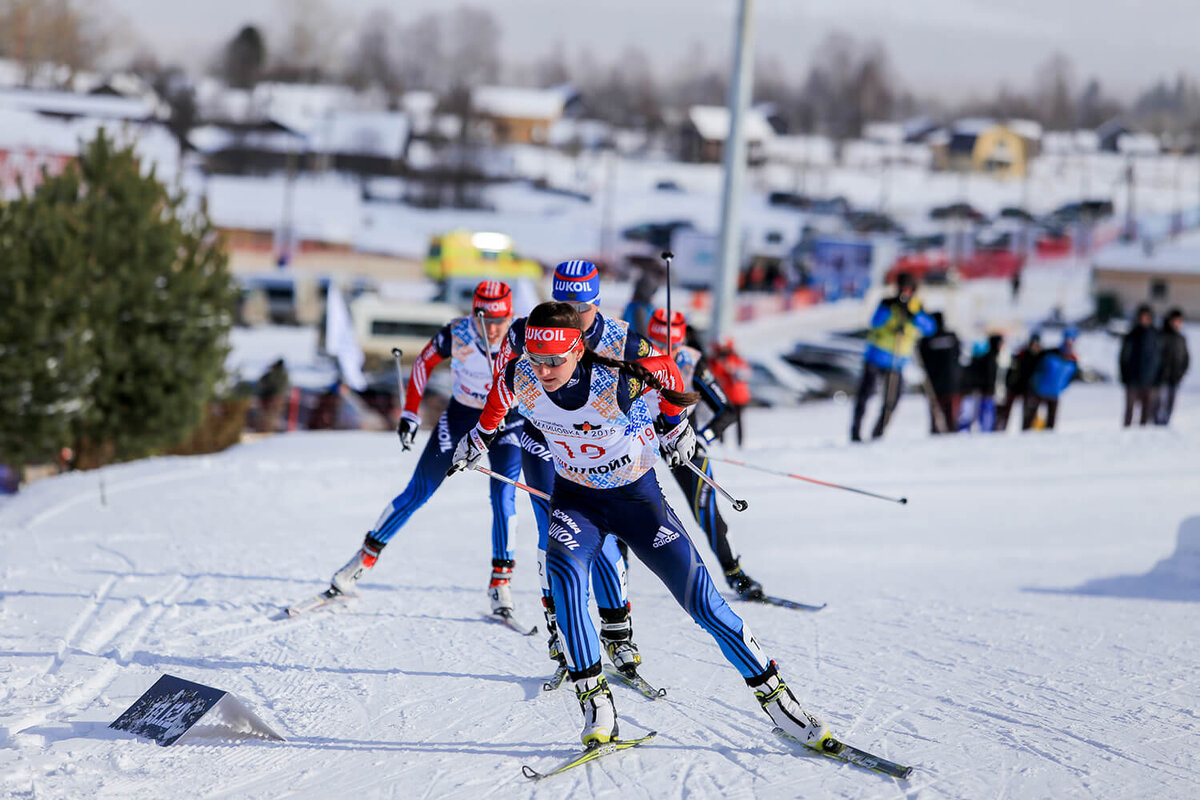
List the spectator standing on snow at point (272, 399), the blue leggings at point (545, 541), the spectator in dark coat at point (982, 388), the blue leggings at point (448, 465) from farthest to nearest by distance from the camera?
the spectator standing on snow at point (272, 399), the spectator in dark coat at point (982, 388), the blue leggings at point (448, 465), the blue leggings at point (545, 541)

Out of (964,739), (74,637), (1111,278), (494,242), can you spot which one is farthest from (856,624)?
(1111,278)

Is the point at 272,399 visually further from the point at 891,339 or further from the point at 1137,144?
the point at 1137,144

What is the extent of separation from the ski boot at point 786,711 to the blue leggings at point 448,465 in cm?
220

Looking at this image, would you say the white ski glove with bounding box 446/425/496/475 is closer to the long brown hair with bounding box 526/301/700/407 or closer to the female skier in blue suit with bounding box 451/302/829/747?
the female skier in blue suit with bounding box 451/302/829/747

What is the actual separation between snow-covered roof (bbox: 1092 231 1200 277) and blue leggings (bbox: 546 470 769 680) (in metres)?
39.2

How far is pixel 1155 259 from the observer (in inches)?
1564

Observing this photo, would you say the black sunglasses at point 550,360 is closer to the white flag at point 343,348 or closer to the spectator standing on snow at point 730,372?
the spectator standing on snow at point 730,372

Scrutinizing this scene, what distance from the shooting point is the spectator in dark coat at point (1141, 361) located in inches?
498

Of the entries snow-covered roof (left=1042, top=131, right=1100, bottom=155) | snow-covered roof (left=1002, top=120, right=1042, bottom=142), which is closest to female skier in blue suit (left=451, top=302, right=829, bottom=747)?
snow-covered roof (left=1002, top=120, right=1042, bottom=142)

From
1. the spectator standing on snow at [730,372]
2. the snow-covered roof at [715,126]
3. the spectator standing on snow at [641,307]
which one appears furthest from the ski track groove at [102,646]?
the snow-covered roof at [715,126]

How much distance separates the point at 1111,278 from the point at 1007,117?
4212 inches

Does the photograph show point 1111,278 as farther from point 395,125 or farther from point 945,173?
point 945,173

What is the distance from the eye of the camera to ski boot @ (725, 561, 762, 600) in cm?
704

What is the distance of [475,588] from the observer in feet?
24.6
